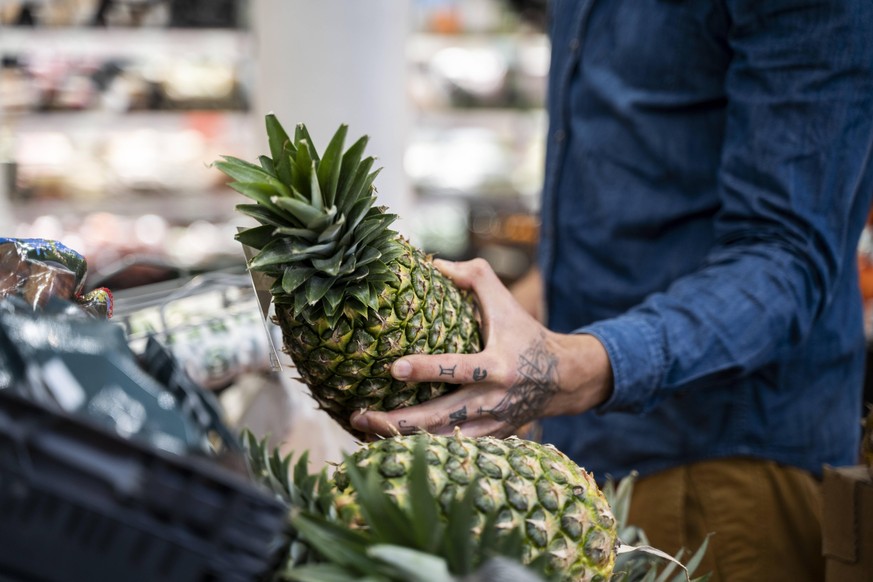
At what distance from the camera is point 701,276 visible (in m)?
1.40

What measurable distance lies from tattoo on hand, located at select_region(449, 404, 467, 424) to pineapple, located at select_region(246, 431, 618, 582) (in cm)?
13

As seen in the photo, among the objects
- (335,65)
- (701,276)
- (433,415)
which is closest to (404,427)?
(433,415)

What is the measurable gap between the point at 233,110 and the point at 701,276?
13.5ft

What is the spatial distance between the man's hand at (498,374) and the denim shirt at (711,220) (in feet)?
0.27

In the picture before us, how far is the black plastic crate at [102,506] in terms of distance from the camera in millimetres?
569

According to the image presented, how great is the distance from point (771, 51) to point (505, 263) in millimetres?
2918

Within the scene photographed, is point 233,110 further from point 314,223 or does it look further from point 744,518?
point 314,223

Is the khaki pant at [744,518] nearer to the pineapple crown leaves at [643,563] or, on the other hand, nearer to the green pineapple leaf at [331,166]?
the pineapple crown leaves at [643,563]

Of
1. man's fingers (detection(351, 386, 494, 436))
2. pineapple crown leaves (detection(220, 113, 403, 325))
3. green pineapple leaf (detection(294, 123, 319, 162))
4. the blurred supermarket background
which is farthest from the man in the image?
the blurred supermarket background

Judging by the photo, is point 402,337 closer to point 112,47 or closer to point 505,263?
point 505,263

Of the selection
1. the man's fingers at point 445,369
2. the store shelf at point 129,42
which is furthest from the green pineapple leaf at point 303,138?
the store shelf at point 129,42

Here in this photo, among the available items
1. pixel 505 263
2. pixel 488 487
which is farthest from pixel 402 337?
pixel 505 263

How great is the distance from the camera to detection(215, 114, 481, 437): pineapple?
959mm

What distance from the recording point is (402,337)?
3.40 ft
